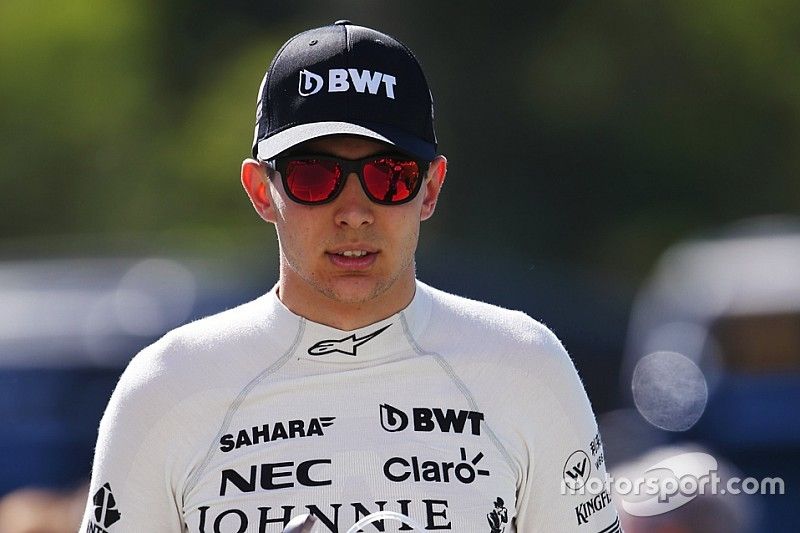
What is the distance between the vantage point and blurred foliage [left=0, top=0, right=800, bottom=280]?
16594 mm

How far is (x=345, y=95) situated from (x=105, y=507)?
3.05ft

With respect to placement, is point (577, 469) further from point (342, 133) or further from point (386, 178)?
point (342, 133)

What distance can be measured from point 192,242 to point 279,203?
13998 millimetres

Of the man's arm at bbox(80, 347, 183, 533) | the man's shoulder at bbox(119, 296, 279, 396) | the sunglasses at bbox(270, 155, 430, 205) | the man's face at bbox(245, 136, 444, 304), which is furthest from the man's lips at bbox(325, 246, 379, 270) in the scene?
the man's arm at bbox(80, 347, 183, 533)

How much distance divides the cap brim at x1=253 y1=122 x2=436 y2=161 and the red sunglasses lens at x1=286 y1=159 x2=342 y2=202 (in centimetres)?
5

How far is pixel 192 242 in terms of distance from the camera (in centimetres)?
1717

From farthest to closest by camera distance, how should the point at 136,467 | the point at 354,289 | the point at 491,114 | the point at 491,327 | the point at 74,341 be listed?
the point at 491,114 → the point at 74,341 → the point at 491,327 → the point at 354,289 → the point at 136,467

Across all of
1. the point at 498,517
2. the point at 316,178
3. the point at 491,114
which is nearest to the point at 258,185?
the point at 316,178

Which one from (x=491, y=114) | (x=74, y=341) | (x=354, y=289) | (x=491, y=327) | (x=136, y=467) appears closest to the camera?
(x=136, y=467)

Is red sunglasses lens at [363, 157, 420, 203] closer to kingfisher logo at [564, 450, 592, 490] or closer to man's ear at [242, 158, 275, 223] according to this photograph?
man's ear at [242, 158, 275, 223]

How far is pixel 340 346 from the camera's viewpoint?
3.30 meters

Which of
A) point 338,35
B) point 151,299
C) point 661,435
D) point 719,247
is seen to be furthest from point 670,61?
point 338,35

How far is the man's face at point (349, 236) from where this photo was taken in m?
3.23

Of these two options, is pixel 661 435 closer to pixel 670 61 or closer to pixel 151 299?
pixel 151 299
